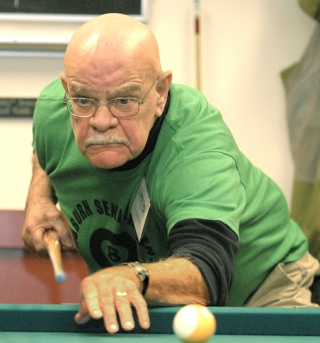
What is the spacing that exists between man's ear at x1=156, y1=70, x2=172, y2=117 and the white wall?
181 cm

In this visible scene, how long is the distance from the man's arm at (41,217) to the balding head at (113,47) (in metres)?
0.61

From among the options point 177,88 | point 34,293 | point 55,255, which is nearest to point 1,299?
point 34,293

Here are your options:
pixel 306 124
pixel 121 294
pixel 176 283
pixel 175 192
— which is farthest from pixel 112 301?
pixel 306 124

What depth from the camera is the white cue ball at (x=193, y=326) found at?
3.95 feet

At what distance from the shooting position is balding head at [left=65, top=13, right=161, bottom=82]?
177 cm

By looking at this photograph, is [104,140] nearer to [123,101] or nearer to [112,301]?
[123,101]

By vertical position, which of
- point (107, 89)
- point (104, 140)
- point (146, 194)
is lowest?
point (146, 194)

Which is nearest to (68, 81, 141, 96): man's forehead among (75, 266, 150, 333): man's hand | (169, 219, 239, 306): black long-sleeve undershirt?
(169, 219, 239, 306): black long-sleeve undershirt

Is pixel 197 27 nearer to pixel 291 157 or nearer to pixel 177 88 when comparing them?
pixel 291 157

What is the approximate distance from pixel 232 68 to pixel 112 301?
2524 millimetres

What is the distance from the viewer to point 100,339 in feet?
4.71

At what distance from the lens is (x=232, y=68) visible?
380 cm

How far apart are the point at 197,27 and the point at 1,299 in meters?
1.86

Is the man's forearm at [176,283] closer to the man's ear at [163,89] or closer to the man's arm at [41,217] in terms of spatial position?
the man's ear at [163,89]
